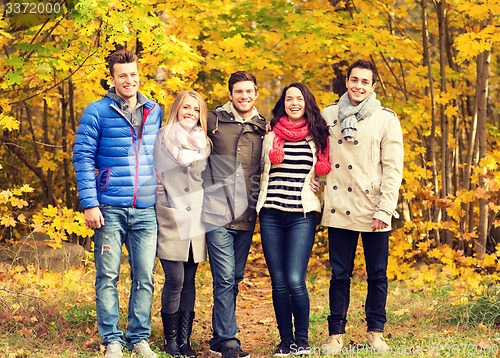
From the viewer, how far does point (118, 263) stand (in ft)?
16.5

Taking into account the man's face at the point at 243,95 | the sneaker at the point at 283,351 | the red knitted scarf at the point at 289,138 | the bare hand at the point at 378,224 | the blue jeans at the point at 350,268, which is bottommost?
the sneaker at the point at 283,351

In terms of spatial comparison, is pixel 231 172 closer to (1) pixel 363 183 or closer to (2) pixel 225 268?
(2) pixel 225 268

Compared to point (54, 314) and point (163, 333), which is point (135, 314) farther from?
point (54, 314)

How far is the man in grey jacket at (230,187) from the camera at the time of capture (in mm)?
5047

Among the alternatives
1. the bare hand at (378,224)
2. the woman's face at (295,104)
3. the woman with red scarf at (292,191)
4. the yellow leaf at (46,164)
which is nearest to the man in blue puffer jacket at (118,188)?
the woman with red scarf at (292,191)

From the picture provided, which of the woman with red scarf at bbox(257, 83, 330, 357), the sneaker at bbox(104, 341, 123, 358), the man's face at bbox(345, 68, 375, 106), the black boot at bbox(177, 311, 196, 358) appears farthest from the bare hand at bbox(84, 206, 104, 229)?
the man's face at bbox(345, 68, 375, 106)

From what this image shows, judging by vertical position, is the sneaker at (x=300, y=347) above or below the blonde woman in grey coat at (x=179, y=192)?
below

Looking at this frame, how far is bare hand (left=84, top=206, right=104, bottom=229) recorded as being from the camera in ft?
15.9

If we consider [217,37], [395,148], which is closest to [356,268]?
[217,37]

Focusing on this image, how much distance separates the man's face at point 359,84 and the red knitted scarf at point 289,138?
0.39 metres

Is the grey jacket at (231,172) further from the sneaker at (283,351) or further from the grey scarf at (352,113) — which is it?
the sneaker at (283,351)

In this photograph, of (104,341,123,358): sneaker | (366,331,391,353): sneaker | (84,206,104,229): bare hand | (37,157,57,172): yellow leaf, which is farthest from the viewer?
(37,157,57,172): yellow leaf

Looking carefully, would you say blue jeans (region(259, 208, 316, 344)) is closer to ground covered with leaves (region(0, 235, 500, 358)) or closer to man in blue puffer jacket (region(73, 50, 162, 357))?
ground covered with leaves (region(0, 235, 500, 358))

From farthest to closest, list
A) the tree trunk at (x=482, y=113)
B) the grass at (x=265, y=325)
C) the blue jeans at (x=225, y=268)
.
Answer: the tree trunk at (x=482, y=113) → the grass at (x=265, y=325) → the blue jeans at (x=225, y=268)
